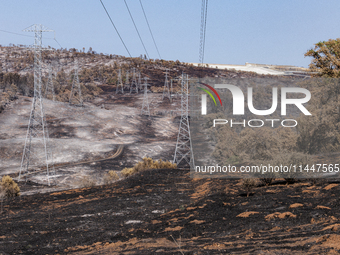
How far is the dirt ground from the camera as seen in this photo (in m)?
7.17

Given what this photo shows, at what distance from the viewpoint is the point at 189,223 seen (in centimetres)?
974

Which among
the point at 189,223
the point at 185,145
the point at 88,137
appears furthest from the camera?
the point at 88,137

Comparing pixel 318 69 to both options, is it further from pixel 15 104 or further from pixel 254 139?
pixel 15 104

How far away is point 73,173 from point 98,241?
24.5m

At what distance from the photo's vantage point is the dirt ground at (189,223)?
717 cm

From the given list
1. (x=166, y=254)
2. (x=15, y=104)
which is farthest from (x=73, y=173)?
(x=15, y=104)

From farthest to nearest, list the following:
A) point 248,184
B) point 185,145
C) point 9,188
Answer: point 185,145 → point 9,188 → point 248,184

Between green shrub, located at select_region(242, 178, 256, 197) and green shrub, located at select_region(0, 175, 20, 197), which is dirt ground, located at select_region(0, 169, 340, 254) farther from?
green shrub, located at select_region(0, 175, 20, 197)
